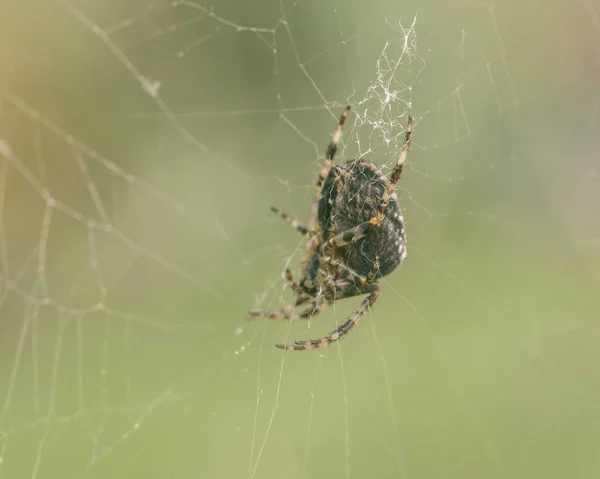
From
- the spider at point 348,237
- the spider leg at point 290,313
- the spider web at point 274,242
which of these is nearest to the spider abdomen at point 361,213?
the spider at point 348,237

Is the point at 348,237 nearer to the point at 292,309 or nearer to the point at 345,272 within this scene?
the point at 345,272

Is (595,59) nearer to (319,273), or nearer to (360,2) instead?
(360,2)

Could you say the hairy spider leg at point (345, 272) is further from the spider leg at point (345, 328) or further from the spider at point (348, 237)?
the spider leg at point (345, 328)

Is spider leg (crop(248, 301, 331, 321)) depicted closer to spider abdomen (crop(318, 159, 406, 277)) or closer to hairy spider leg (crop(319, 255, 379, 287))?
hairy spider leg (crop(319, 255, 379, 287))

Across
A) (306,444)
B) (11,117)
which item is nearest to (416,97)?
(306,444)

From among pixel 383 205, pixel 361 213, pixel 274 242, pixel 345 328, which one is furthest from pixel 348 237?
pixel 274 242

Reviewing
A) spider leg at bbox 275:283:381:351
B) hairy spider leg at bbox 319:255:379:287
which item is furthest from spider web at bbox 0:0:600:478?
hairy spider leg at bbox 319:255:379:287

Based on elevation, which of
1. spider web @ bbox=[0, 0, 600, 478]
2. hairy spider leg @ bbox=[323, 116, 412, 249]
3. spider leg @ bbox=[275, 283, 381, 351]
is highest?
spider web @ bbox=[0, 0, 600, 478]
